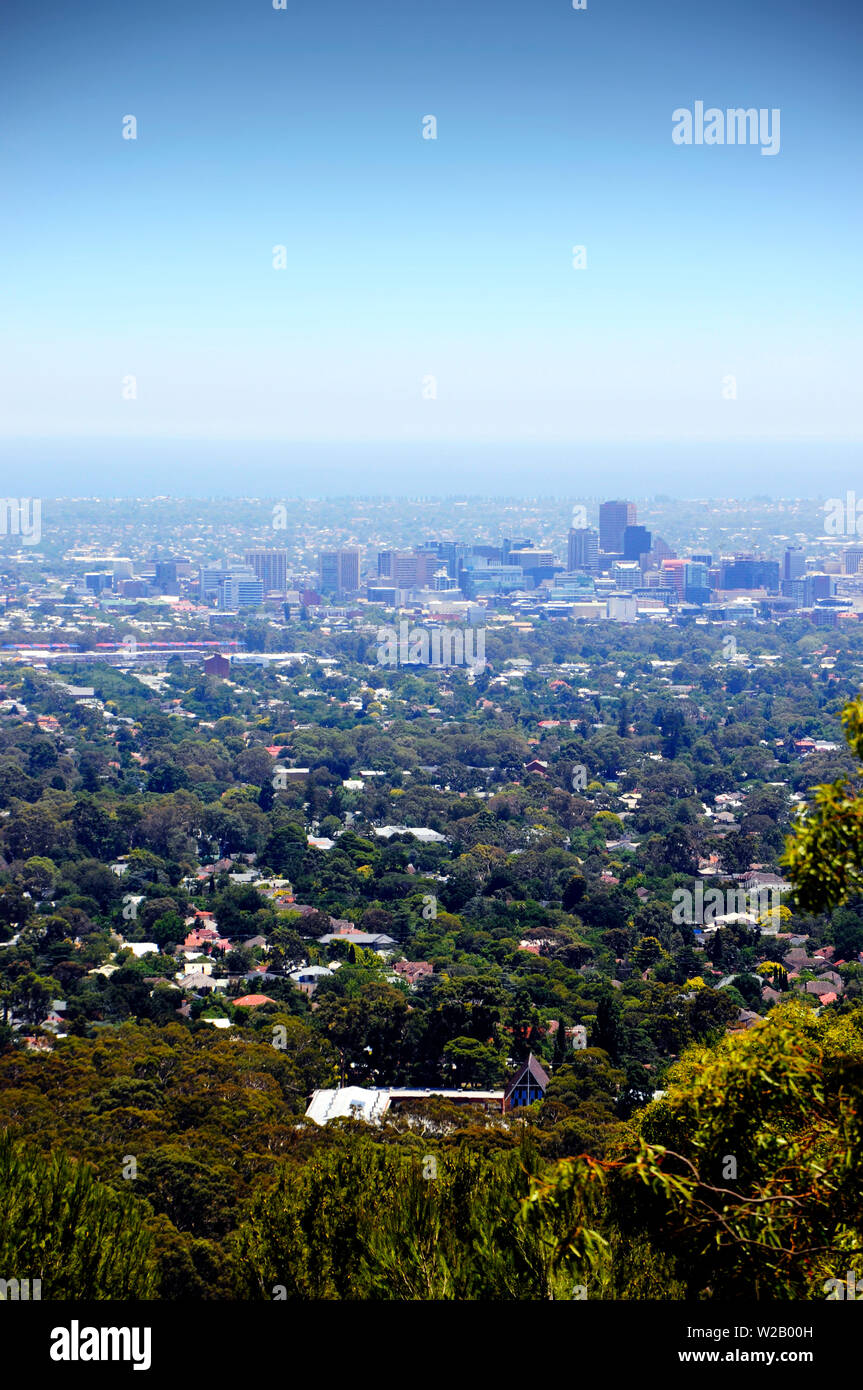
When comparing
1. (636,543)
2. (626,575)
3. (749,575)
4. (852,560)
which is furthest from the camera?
(636,543)

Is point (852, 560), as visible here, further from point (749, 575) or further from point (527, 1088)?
point (527, 1088)

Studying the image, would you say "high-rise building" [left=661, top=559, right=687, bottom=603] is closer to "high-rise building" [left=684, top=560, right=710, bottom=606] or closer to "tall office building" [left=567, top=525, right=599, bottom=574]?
"high-rise building" [left=684, top=560, right=710, bottom=606]

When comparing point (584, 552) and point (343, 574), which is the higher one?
point (584, 552)

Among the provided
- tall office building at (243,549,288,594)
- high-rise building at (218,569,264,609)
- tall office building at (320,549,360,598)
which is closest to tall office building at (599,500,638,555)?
tall office building at (320,549,360,598)

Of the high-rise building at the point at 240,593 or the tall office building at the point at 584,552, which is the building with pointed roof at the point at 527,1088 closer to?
the high-rise building at the point at 240,593

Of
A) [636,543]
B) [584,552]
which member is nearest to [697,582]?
[636,543]
